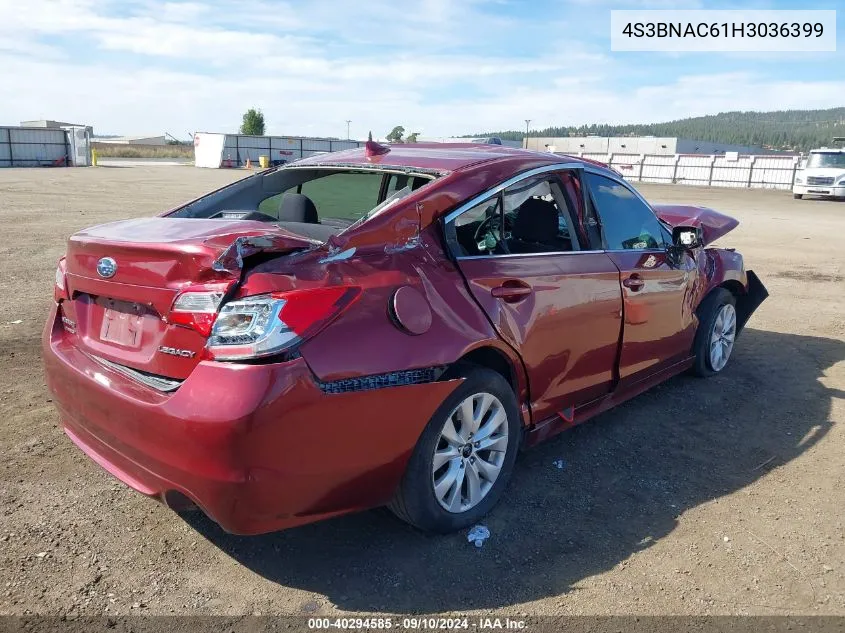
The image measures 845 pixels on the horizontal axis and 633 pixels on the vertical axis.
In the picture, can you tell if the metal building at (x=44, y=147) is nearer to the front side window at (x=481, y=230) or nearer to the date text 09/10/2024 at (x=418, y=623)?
the front side window at (x=481, y=230)

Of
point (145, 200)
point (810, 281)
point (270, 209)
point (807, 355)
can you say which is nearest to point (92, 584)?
point (270, 209)

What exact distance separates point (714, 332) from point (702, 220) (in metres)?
0.90

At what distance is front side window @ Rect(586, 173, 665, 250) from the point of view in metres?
4.00

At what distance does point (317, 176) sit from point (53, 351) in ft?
5.35

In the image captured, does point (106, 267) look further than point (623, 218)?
No

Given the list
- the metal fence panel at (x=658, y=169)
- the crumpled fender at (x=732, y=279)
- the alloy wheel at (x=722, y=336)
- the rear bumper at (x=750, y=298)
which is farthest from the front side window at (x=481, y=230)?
the metal fence panel at (x=658, y=169)

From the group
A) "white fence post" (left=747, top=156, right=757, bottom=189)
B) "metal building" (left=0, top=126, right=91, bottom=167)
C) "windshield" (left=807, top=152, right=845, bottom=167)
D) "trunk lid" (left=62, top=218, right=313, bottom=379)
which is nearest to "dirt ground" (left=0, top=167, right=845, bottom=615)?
"trunk lid" (left=62, top=218, right=313, bottom=379)

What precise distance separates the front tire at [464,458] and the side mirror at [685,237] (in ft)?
6.57

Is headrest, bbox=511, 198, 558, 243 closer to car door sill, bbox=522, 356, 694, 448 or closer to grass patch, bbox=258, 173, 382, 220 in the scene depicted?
grass patch, bbox=258, 173, 382, 220

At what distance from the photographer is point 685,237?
459cm

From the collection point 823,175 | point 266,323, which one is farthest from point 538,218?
point 823,175

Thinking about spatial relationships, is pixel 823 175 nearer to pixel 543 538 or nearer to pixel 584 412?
pixel 584 412

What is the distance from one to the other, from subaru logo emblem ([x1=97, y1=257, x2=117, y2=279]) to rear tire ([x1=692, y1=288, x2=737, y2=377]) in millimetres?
3905

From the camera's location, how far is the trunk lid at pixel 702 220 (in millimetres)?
5371
